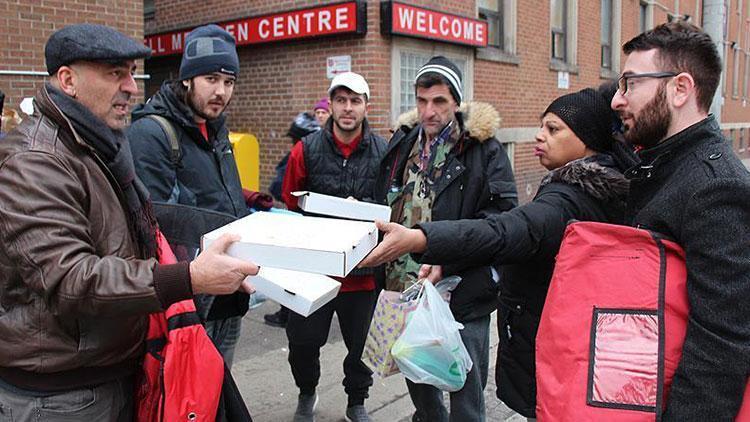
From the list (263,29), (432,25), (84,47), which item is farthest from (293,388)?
(263,29)

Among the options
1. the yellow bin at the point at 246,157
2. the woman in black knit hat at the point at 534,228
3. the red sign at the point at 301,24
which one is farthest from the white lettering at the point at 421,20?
the woman in black knit hat at the point at 534,228

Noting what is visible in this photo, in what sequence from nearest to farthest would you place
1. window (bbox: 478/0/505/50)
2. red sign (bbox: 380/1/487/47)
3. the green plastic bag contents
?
the green plastic bag contents
red sign (bbox: 380/1/487/47)
window (bbox: 478/0/505/50)

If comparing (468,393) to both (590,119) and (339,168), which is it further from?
(339,168)

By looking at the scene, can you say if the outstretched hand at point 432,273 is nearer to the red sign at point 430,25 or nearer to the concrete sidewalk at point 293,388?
the concrete sidewalk at point 293,388

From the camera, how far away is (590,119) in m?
2.42

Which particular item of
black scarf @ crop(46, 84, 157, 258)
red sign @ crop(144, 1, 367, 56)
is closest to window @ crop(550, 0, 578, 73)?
red sign @ crop(144, 1, 367, 56)

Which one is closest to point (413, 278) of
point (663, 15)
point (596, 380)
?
point (596, 380)

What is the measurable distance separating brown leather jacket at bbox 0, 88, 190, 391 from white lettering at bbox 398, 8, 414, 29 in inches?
260

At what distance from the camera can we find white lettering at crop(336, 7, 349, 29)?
796 cm

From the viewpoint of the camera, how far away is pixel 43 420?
5.91 ft

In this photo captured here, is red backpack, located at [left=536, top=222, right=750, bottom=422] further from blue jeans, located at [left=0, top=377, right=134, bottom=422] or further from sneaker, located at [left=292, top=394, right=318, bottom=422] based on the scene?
sneaker, located at [left=292, top=394, right=318, bottom=422]

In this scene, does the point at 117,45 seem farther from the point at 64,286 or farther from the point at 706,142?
the point at 706,142

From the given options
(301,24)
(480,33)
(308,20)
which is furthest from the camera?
(480,33)

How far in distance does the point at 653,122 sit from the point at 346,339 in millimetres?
2592
